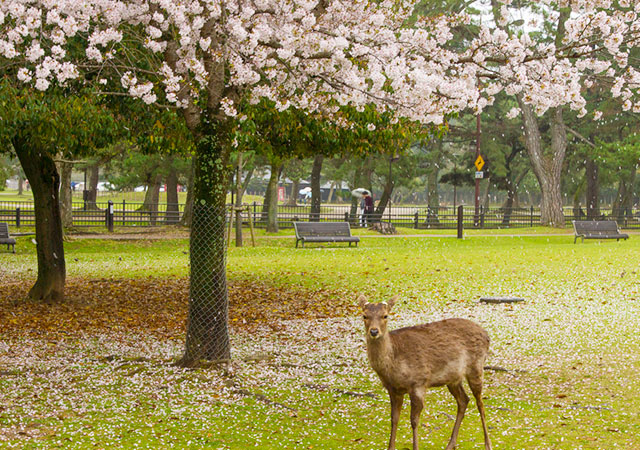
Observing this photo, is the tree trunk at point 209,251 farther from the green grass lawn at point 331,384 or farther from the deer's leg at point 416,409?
the deer's leg at point 416,409

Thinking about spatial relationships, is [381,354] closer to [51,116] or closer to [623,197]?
[51,116]

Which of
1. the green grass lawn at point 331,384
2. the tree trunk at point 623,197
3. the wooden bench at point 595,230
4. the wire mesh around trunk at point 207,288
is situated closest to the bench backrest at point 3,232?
the green grass lawn at point 331,384

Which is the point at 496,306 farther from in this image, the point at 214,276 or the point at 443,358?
the point at 443,358

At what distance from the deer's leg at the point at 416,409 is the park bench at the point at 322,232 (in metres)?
22.7

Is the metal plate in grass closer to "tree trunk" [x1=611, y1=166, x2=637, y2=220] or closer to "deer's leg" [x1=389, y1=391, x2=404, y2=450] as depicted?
"deer's leg" [x1=389, y1=391, x2=404, y2=450]

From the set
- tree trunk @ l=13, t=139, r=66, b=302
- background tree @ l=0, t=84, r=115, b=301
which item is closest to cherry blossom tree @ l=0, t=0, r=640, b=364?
background tree @ l=0, t=84, r=115, b=301

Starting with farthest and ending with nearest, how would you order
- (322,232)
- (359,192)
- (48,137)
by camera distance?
(359,192) → (322,232) → (48,137)

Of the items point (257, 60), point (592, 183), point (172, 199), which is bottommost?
point (172, 199)

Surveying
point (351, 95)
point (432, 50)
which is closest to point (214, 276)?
point (351, 95)

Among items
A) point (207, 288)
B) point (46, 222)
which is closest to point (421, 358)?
point (207, 288)

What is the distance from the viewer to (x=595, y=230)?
35.4 m

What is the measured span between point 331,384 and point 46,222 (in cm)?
883

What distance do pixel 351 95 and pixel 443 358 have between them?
218 inches

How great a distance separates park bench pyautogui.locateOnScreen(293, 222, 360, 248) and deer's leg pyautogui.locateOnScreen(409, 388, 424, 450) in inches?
895
